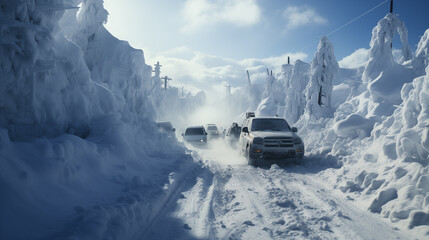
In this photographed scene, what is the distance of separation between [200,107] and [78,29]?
9919 centimetres

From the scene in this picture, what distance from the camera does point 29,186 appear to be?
3830 millimetres

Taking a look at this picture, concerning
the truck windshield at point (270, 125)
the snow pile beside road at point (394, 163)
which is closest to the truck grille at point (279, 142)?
the truck windshield at point (270, 125)

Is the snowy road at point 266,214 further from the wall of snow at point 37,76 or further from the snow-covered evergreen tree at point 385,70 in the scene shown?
the snow-covered evergreen tree at point 385,70

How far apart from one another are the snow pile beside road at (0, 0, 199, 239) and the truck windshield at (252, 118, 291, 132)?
10.9 feet

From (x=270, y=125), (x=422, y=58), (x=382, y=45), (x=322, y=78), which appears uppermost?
(x=382, y=45)

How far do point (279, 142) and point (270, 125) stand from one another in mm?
1801

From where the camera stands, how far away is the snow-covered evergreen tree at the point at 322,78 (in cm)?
2916

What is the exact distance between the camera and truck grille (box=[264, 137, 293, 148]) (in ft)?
30.9

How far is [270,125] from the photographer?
439 inches

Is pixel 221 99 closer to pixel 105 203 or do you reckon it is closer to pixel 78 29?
pixel 78 29

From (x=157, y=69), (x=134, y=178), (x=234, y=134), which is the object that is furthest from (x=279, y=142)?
(x=157, y=69)

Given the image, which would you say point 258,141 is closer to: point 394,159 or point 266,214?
point 394,159

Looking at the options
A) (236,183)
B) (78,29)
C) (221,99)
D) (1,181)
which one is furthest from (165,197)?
(221,99)

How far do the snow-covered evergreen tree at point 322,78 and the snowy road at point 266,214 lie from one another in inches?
964
